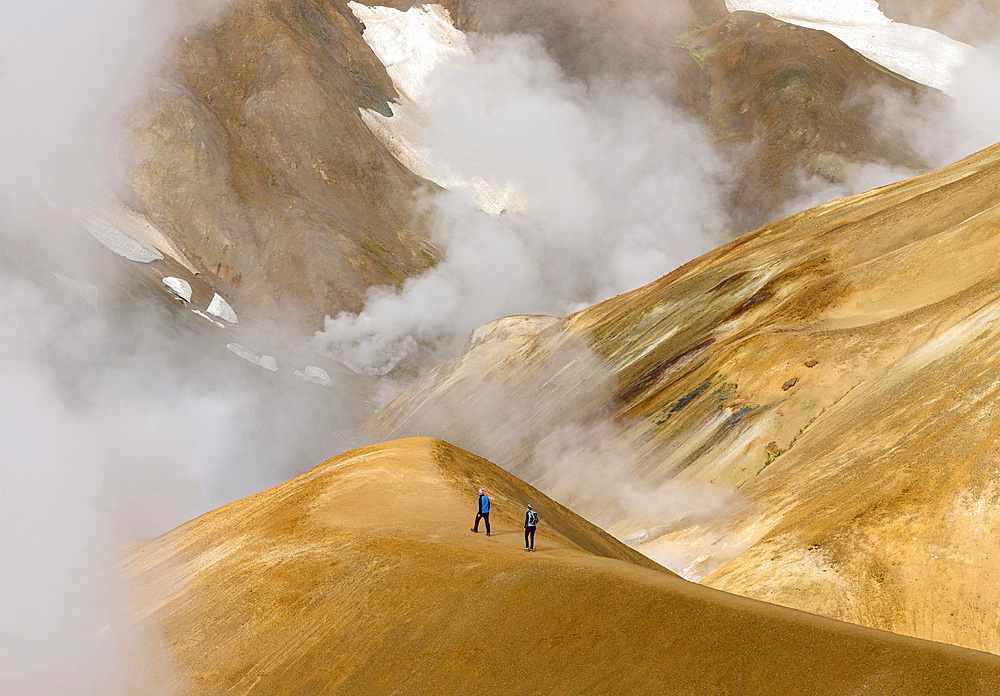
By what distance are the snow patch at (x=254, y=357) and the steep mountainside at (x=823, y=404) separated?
22.7 m

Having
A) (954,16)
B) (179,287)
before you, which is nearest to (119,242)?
(179,287)

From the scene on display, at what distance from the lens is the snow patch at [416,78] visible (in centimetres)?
11188

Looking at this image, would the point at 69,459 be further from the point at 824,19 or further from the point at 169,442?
the point at 824,19

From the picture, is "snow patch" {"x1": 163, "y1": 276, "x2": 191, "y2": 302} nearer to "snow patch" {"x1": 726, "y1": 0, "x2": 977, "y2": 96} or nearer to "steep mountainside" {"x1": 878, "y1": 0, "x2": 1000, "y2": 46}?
"snow patch" {"x1": 726, "y1": 0, "x2": 977, "y2": 96}

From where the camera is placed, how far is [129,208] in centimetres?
8738

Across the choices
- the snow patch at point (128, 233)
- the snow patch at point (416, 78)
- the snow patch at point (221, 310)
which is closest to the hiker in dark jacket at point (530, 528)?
the snow patch at point (128, 233)

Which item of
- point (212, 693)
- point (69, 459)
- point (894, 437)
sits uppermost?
point (69, 459)

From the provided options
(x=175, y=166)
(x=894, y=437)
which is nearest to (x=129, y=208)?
(x=175, y=166)

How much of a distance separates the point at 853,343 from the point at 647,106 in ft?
314

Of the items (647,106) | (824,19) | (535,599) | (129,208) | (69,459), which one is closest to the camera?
(535,599)

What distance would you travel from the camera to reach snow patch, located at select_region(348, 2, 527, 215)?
111875mm

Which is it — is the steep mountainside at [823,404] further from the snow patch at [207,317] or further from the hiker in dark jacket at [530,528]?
the snow patch at [207,317]

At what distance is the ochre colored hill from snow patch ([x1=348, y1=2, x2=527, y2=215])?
313ft

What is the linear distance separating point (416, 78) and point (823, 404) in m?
102
